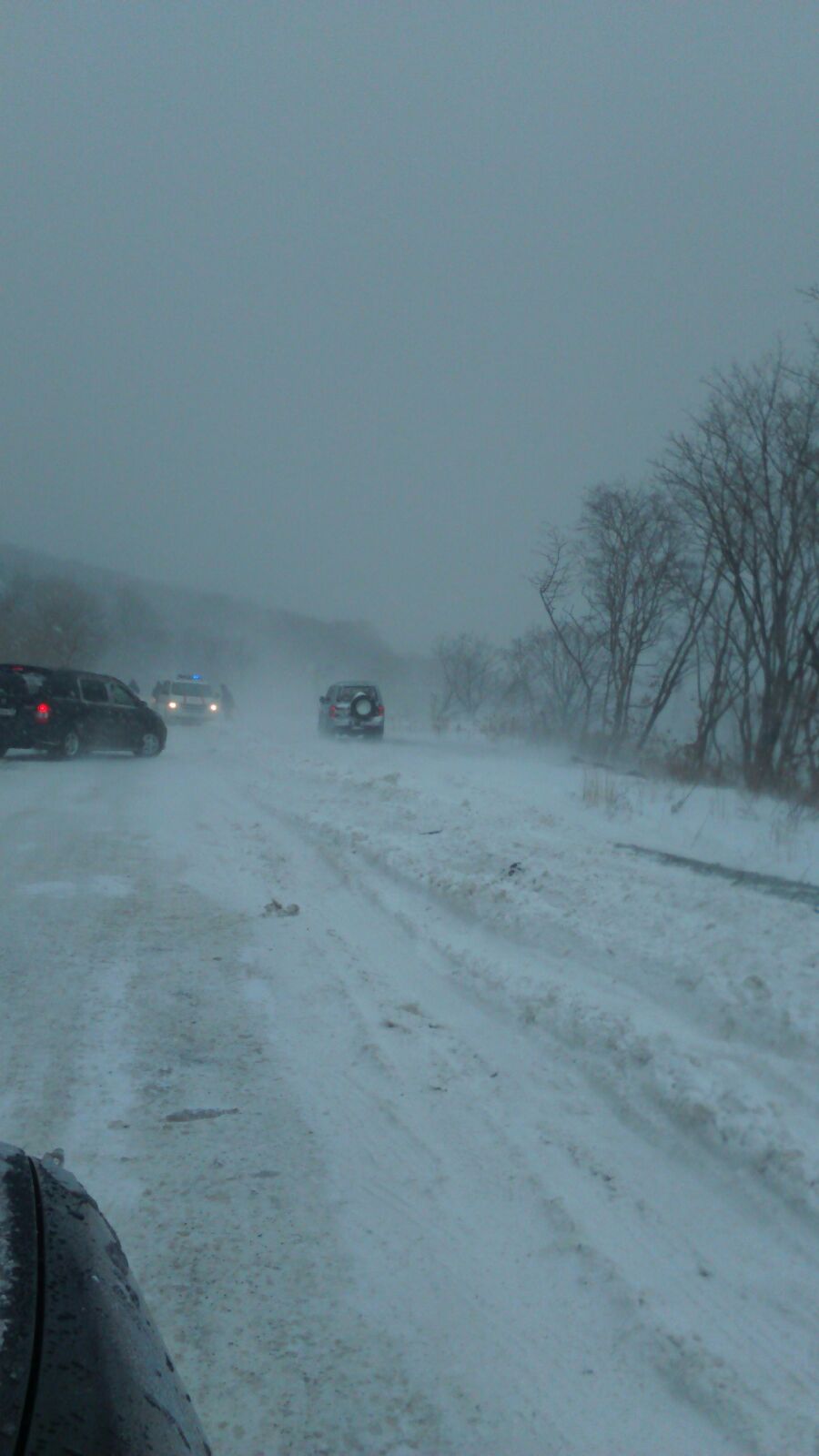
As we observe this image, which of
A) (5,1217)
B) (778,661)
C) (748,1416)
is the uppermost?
(778,661)

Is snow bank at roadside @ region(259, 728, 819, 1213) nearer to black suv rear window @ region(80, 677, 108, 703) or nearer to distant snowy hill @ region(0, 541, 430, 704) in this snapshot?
black suv rear window @ region(80, 677, 108, 703)

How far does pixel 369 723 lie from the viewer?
98.9ft

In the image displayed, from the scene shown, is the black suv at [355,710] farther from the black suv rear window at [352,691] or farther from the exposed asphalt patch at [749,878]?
the exposed asphalt patch at [749,878]

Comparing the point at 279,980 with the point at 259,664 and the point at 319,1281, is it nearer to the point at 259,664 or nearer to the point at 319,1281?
the point at 319,1281

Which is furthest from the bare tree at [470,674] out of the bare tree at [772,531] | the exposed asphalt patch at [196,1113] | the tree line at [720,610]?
the exposed asphalt patch at [196,1113]

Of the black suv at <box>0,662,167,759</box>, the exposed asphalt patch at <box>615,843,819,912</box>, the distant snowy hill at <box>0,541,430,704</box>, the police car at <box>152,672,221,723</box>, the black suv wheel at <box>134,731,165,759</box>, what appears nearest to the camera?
the exposed asphalt patch at <box>615,843,819,912</box>

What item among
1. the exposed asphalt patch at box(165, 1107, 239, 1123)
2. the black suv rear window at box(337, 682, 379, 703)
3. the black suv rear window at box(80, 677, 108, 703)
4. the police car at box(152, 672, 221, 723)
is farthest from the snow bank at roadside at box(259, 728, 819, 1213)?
the police car at box(152, 672, 221, 723)

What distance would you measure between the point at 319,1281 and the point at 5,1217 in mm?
1653

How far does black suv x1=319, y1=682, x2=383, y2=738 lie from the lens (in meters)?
30.0

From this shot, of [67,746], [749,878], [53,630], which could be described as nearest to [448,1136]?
[749,878]

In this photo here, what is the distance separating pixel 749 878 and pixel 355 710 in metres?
21.9

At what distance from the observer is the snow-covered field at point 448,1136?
2582 millimetres

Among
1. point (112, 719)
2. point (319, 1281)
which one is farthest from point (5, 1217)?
point (112, 719)

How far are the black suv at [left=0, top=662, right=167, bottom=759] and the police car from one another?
13.7 metres
